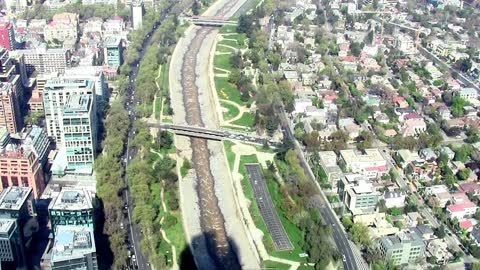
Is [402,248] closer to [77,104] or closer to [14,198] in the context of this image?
[14,198]

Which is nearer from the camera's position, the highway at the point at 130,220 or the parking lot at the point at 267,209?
the highway at the point at 130,220

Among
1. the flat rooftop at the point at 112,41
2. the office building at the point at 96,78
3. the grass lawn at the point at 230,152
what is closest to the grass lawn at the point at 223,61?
the flat rooftop at the point at 112,41

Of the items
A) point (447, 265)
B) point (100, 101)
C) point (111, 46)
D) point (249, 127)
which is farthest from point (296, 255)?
point (111, 46)

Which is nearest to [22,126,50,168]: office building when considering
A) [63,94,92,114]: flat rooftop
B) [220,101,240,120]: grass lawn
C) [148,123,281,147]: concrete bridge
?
[63,94,92,114]: flat rooftop

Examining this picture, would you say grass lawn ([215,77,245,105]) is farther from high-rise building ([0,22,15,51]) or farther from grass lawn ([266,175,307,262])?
high-rise building ([0,22,15,51])

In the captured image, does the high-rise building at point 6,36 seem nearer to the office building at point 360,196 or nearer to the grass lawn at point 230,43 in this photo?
the grass lawn at point 230,43

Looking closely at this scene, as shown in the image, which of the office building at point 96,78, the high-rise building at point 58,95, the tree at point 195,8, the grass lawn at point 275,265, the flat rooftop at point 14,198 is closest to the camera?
Result: the flat rooftop at point 14,198

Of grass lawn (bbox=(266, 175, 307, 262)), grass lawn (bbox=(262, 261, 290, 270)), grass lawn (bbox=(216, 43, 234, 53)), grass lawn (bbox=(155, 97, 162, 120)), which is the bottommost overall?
grass lawn (bbox=(262, 261, 290, 270))
